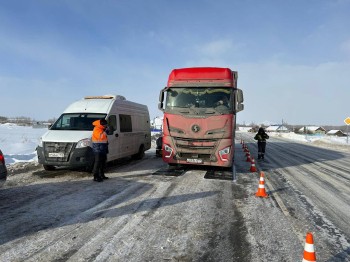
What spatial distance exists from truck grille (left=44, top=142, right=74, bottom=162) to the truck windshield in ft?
11.4

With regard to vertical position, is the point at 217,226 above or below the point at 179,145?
below

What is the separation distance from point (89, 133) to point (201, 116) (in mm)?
3669

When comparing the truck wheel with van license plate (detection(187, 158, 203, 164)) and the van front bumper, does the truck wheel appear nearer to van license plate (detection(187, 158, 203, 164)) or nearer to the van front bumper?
the van front bumper

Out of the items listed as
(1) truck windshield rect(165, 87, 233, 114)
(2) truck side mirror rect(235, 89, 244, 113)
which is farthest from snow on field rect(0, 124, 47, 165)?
(2) truck side mirror rect(235, 89, 244, 113)

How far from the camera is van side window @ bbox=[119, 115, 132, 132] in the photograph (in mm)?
11045

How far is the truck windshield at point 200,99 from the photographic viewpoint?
945 centimetres

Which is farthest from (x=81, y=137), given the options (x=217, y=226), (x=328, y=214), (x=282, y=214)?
(x=328, y=214)

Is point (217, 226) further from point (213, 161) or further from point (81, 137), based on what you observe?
point (81, 137)

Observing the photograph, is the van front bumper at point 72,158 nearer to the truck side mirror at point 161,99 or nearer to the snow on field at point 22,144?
the truck side mirror at point 161,99

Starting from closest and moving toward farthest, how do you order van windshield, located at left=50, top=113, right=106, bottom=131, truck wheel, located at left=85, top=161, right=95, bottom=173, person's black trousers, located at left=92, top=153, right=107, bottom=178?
person's black trousers, located at left=92, top=153, right=107, bottom=178, truck wheel, located at left=85, top=161, right=95, bottom=173, van windshield, located at left=50, top=113, right=106, bottom=131

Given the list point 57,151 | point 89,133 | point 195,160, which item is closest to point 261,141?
point 195,160

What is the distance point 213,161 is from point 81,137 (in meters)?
4.26

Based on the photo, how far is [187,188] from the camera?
7355mm

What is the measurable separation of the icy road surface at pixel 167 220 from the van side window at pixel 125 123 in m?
3.15
